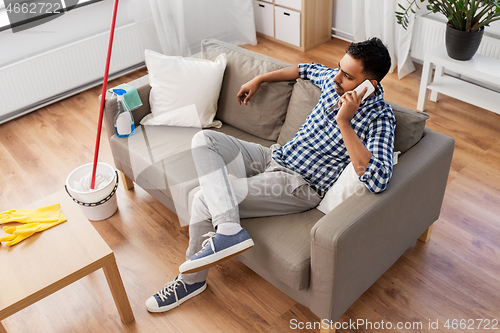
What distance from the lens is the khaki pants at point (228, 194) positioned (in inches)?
69.7

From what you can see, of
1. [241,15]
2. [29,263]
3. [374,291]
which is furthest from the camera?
[241,15]

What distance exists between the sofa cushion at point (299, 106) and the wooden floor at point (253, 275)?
67cm

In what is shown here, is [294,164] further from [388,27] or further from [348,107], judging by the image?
[388,27]

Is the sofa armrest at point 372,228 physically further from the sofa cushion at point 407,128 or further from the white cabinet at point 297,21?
the white cabinet at point 297,21

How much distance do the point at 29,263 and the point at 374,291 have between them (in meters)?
1.40

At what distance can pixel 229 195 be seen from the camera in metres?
1.78

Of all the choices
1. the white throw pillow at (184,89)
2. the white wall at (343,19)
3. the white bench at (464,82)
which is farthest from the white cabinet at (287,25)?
the white throw pillow at (184,89)

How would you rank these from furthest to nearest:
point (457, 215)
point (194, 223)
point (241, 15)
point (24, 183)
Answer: point (241, 15) < point (24, 183) < point (457, 215) < point (194, 223)

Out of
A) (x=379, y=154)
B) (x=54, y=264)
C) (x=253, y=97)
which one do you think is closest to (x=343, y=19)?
(x=253, y=97)

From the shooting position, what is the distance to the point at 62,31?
3.52 metres

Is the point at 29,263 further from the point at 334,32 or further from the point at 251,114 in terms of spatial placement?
the point at 334,32

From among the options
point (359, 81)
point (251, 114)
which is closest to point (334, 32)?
point (251, 114)

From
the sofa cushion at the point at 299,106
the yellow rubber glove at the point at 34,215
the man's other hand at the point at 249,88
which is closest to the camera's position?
the yellow rubber glove at the point at 34,215

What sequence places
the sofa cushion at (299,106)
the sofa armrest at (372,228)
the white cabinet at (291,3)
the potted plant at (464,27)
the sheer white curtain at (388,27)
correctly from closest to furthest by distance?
the sofa armrest at (372,228) → the sofa cushion at (299,106) → the potted plant at (464,27) → the sheer white curtain at (388,27) → the white cabinet at (291,3)
